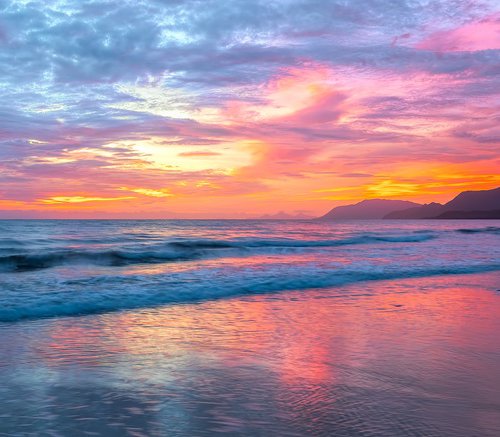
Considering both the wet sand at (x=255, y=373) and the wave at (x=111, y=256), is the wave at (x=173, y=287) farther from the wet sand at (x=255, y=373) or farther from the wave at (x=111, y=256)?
the wave at (x=111, y=256)

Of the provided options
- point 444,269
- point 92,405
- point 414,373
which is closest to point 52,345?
point 92,405

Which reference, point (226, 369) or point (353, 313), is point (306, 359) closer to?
point (226, 369)

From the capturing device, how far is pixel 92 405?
422 centimetres

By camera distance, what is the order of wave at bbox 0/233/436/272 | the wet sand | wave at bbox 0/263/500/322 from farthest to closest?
wave at bbox 0/233/436/272 < wave at bbox 0/263/500/322 < the wet sand

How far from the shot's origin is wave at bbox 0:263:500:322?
29.9 feet

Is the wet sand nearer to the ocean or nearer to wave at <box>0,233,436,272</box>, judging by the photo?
the ocean

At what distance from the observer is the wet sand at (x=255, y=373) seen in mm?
3824

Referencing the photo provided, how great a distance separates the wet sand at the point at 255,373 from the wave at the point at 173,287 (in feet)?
3.09

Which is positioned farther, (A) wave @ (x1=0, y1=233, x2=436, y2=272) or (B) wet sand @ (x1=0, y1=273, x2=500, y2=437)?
(A) wave @ (x1=0, y1=233, x2=436, y2=272)

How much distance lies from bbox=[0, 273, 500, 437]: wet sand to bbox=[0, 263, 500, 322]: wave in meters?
0.94

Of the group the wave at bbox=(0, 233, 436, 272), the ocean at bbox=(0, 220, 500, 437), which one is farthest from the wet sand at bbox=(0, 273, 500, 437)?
the wave at bbox=(0, 233, 436, 272)

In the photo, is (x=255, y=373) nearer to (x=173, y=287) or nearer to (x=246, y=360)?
(x=246, y=360)

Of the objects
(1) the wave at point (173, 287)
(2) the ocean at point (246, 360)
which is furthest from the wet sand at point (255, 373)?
(1) the wave at point (173, 287)

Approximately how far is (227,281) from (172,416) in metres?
8.97
